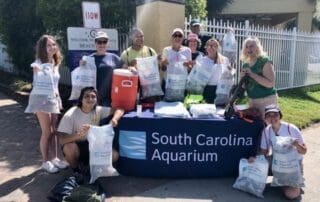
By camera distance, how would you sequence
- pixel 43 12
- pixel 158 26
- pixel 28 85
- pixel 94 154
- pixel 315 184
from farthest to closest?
pixel 28 85 < pixel 43 12 < pixel 158 26 < pixel 315 184 < pixel 94 154

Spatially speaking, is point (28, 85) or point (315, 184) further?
point (28, 85)

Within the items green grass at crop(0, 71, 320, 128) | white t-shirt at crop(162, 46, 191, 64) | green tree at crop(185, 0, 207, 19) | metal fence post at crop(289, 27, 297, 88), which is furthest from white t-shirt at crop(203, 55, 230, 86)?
metal fence post at crop(289, 27, 297, 88)

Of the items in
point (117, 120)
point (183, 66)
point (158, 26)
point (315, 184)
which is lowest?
point (315, 184)

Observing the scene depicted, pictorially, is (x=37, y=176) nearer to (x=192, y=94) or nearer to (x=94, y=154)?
(x=94, y=154)

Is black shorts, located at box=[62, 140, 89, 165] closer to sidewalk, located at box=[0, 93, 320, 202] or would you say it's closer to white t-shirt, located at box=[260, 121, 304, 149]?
sidewalk, located at box=[0, 93, 320, 202]

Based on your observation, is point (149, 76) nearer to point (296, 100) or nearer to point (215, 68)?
point (215, 68)

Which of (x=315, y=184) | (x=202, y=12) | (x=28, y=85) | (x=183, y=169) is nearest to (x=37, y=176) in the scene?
(x=183, y=169)

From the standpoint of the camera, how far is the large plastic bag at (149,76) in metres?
5.60

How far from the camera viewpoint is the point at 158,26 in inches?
293

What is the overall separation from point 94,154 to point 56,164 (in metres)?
0.86

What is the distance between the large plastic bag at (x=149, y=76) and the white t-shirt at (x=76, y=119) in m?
0.92

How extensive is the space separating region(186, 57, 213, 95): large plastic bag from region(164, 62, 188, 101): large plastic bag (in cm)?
10

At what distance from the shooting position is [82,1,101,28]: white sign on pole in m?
6.99

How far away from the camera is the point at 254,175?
4.65 m
